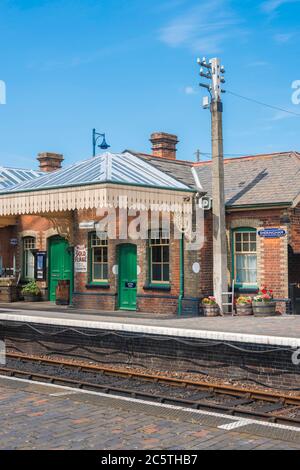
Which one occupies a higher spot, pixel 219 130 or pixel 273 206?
pixel 219 130

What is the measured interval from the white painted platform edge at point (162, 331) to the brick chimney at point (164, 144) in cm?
944

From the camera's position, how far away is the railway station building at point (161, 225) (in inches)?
639

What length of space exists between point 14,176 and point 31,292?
4387mm

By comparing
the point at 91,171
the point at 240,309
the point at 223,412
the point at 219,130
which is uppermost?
the point at 219,130

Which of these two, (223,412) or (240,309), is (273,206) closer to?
(240,309)

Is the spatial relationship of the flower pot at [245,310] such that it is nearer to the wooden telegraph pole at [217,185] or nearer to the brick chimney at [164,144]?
the wooden telegraph pole at [217,185]

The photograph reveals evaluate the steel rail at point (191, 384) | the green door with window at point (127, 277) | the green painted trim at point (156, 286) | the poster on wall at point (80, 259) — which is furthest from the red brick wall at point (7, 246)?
the steel rail at point (191, 384)

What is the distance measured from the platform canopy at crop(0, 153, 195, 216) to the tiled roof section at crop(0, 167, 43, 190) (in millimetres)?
3526
